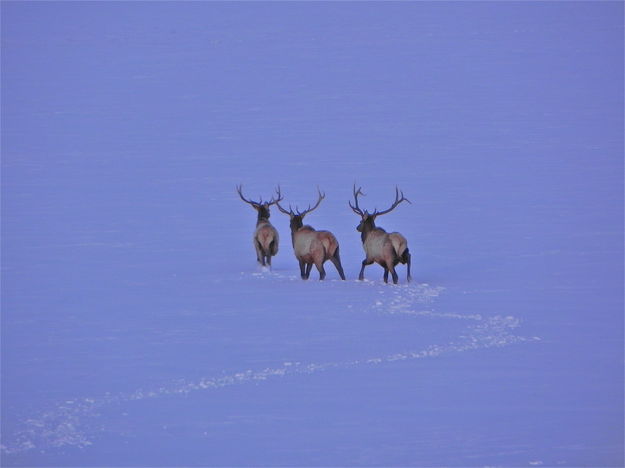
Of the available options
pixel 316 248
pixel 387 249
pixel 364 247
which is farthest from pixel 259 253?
pixel 387 249

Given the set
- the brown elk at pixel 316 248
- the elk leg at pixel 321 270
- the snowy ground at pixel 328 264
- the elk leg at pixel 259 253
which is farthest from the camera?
the elk leg at pixel 259 253

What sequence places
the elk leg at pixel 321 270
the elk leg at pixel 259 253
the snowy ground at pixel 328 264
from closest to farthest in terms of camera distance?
the snowy ground at pixel 328 264 → the elk leg at pixel 321 270 → the elk leg at pixel 259 253

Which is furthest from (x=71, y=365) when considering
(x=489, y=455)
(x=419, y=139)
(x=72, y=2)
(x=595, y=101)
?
(x=72, y=2)

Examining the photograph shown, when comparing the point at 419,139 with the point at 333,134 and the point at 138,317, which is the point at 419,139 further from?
the point at 138,317

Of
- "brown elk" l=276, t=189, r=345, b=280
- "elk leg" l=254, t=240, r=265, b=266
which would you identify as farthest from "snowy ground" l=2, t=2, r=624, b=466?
"brown elk" l=276, t=189, r=345, b=280

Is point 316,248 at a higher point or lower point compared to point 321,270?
higher

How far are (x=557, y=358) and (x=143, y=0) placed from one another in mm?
50578

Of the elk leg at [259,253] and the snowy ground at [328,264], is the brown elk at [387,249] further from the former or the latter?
the elk leg at [259,253]

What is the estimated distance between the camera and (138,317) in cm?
1356

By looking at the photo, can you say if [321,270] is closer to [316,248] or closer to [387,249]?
[316,248]

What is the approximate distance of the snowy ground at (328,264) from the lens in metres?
9.58

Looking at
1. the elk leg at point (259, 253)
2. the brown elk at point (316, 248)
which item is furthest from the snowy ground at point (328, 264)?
the brown elk at point (316, 248)

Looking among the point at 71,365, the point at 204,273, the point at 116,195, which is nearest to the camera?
the point at 71,365

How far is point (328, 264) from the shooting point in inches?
704
